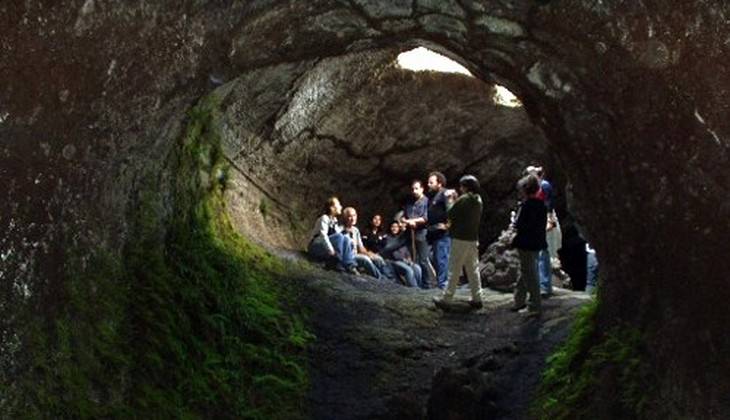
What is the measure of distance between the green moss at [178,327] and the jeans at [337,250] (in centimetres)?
171

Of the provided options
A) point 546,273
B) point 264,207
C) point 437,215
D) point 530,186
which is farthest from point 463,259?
point 264,207

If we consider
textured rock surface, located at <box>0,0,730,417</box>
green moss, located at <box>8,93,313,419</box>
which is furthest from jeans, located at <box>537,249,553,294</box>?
textured rock surface, located at <box>0,0,730,417</box>

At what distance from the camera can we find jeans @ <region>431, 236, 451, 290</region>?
14641 millimetres

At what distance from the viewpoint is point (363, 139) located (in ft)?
54.5

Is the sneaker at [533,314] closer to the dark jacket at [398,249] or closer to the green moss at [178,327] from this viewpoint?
the green moss at [178,327]

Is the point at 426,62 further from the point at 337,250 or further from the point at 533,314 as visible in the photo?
the point at 533,314

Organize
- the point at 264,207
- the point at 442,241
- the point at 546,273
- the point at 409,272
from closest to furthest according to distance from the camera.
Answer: the point at 546,273 → the point at 442,241 → the point at 409,272 → the point at 264,207

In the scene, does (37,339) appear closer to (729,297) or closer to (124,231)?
(124,231)

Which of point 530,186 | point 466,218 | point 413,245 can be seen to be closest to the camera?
point 530,186

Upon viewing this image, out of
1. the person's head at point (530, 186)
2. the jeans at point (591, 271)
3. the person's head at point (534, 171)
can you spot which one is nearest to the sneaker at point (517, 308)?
the person's head at point (530, 186)

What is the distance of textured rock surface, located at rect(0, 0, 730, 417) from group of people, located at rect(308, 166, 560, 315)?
227 centimetres

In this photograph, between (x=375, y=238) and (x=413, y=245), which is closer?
(x=413, y=245)

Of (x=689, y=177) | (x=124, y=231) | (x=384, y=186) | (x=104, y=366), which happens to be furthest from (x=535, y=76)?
(x=384, y=186)

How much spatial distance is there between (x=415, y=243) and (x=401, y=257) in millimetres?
347
